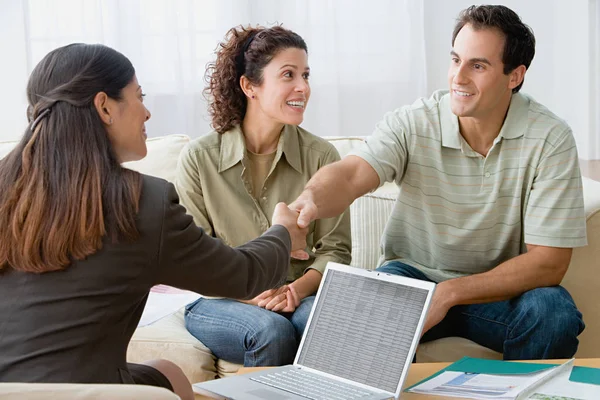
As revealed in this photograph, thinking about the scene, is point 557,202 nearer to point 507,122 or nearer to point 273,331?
point 507,122

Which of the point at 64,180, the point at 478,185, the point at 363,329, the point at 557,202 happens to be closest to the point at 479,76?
the point at 478,185

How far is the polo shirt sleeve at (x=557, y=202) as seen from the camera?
2154 millimetres

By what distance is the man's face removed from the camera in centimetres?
223

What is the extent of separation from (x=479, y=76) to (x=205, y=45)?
2297mm

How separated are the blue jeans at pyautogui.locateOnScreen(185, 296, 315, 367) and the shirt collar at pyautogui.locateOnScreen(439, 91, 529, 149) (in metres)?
0.59

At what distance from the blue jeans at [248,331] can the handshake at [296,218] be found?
0.72 ft

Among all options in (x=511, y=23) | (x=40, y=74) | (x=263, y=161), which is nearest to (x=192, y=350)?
(x=263, y=161)

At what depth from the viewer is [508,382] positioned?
1.51 meters

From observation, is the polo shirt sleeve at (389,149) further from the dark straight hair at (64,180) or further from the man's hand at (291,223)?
the dark straight hair at (64,180)

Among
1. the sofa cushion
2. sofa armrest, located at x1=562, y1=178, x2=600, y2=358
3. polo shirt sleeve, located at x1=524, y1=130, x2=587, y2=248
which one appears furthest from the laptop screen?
the sofa cushion

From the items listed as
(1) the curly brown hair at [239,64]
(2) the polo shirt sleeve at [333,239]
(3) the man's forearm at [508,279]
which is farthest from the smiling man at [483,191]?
(1) the curly brown hair at [239,64]

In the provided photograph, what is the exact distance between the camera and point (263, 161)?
94.9 inches

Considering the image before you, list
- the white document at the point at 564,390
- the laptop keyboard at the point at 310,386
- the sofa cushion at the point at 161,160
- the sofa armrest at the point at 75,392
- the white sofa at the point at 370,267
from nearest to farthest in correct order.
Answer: the sofa armrest at the point at 75,392 < the white document at the point at 564,390 < the laptop keyboard at the point at 310,386 < the white sofa at the point at 370,267 < the sofa cushion at the point at 161,160

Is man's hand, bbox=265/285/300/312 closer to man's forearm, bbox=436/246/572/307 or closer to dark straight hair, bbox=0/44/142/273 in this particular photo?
man's forearm, bbox=436/246/572/307
